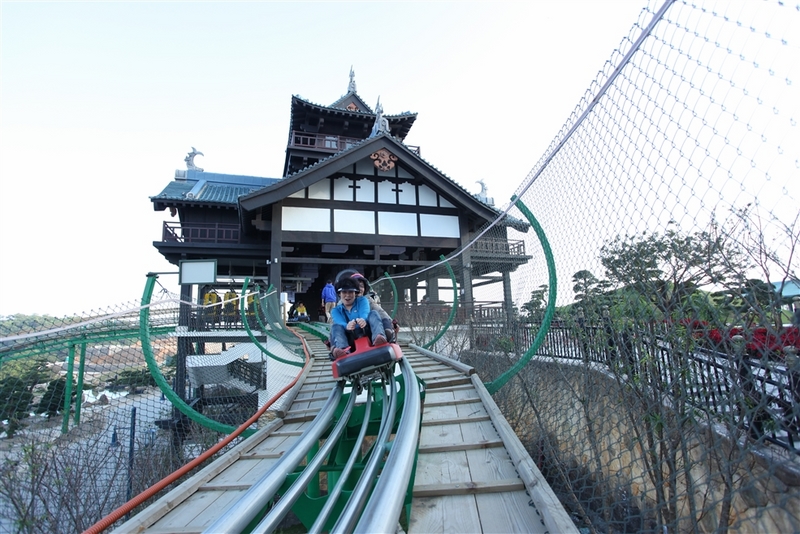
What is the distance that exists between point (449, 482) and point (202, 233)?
1316 cm

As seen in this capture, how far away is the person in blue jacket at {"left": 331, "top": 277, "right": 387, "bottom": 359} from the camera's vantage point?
291 cm

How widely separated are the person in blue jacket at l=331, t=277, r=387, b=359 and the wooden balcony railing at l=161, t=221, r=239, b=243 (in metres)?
10.9

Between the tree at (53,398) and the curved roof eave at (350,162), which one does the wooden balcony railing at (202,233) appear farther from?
the tree at (53,398)

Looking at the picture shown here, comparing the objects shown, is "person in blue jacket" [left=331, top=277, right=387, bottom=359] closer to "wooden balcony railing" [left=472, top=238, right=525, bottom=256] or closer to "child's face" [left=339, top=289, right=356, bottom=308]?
"child's face" [left=339, top=289, right=356, bottom=308]

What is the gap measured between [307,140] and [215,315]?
867cm

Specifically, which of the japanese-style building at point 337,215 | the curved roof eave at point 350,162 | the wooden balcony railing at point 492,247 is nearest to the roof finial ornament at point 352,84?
the japanese-style building at point 337,215

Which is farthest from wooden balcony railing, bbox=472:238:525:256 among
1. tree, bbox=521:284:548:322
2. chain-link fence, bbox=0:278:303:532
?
chain-link fence, bbox=0:278:303:532

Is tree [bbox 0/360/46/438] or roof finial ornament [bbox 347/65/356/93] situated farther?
roof finial ornament [bbox 347/65/356/93]

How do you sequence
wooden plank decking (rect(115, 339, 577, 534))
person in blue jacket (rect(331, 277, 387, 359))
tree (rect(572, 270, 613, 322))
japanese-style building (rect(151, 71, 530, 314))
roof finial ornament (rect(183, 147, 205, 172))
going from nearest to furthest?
wooden plank decking (rect(115, 339, 577, 534)), tree (rect(572, 270, 613, 322)), person in blue jacket (rect(331, 277, 387, 359)), japanese-style building (rect(151, 71, 530, 314)), roof finial ornament (rect(183, 147, 205, 172))

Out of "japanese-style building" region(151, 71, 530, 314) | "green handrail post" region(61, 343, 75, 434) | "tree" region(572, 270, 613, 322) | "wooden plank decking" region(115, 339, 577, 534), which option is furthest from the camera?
"japanese-style building" region(151, 71, 530, 314)

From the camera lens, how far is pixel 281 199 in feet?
35.9

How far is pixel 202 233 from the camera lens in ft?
42.3

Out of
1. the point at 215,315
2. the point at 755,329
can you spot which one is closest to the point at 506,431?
the point at 755,329

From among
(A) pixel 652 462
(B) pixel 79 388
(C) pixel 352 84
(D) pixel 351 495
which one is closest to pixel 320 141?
(C) pixel 352 84
